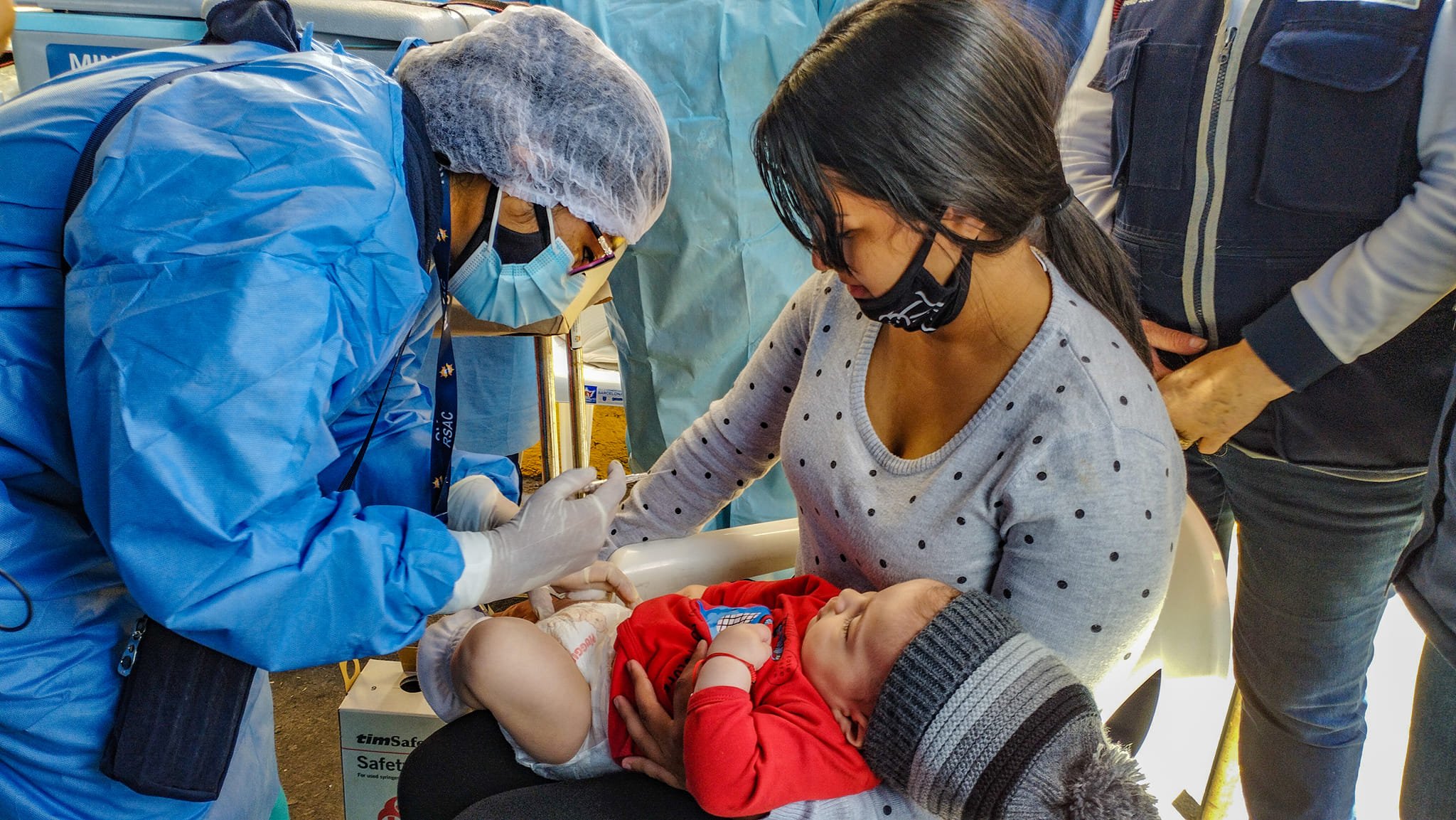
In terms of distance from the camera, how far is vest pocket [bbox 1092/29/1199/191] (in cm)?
160

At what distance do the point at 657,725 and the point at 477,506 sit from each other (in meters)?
0.50

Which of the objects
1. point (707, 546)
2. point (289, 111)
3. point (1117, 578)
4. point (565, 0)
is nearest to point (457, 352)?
point (565, 0)

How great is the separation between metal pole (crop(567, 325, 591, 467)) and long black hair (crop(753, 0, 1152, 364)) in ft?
5.35

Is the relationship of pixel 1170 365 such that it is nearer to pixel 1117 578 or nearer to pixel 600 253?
pixel 1117 578

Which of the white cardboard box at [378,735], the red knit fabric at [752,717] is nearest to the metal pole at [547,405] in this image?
the white cardboard box at [378,735]

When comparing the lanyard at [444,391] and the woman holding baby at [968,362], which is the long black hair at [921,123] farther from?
the lanyard at [444,391]

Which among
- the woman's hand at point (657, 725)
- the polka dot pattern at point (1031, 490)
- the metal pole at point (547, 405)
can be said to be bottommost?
the metal pole at point (547, 405)

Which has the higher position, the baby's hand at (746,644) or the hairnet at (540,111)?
the hairnet at (540,111)

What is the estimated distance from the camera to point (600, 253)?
156cm

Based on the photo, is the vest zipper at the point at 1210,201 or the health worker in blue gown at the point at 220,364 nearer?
the health worker in blue gown at the point at 220,364

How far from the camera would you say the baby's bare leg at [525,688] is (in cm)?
126

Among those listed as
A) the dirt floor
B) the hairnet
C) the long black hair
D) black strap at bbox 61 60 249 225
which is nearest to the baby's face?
the long black hair

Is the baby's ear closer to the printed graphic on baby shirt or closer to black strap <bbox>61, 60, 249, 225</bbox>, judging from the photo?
the printed graphic on baby shirt

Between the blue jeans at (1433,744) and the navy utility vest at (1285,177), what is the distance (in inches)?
12.6
